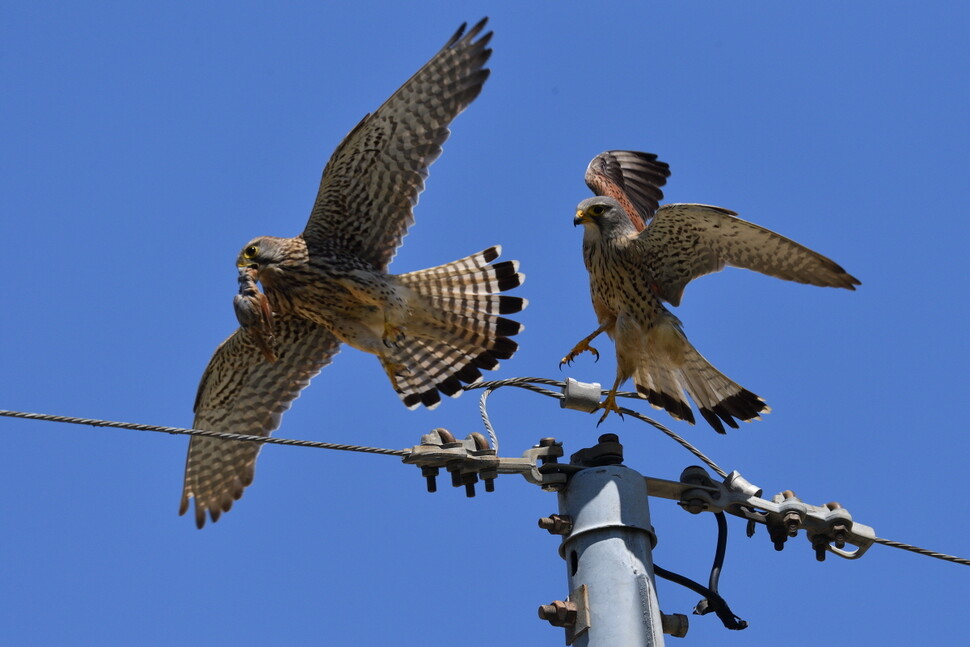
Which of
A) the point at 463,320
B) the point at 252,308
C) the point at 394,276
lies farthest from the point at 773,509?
the point at 252,308

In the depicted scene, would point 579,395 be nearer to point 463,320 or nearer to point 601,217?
point 601,217

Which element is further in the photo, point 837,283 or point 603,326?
point 603,326

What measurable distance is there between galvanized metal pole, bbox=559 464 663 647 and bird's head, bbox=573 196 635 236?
2825 mm

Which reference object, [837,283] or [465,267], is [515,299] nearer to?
[465,267]

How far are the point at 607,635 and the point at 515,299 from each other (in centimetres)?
369

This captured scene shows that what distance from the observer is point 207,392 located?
7.76 m

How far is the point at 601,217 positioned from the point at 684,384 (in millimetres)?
1024

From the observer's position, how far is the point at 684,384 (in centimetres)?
614

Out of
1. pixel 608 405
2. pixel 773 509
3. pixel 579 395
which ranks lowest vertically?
pixel 773 509

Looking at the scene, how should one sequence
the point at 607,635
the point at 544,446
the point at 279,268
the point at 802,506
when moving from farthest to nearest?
the point at 279,268, the point at 802,506, the point at 544,446, the point at 607,635

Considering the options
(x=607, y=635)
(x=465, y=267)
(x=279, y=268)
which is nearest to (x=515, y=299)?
(x=465, y=267)

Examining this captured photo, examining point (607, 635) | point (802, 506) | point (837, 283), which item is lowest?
point (607, 635)

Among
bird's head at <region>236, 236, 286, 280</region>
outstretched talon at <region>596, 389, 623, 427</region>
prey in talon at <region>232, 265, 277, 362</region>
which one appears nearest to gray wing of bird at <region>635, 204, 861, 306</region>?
outstretched talon at <region>596, 389, 623, 427</region>

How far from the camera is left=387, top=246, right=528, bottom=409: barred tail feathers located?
23.2 ft
